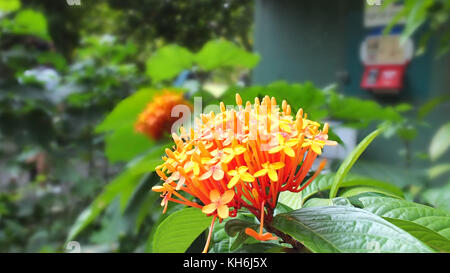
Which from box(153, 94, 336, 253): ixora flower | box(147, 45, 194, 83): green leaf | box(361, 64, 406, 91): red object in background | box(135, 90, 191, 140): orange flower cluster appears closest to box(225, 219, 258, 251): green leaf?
box(153, 94, 336, 253): ixora flower

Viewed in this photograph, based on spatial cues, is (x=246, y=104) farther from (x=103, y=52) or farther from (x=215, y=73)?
(x=103, y=52)

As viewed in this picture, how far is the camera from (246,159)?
124 millimetres

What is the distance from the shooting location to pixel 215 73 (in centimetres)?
33

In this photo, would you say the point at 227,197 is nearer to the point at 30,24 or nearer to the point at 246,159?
the point at 246,159

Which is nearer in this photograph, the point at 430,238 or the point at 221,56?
the point at 430,238

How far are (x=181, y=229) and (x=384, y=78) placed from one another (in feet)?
2.46

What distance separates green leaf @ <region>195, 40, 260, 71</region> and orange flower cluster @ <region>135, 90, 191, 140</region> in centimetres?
5

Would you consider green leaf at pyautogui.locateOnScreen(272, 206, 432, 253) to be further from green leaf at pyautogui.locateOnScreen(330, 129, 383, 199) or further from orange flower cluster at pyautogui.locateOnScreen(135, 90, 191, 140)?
orange flower cluster at pyautogui.locateOnScreen(135, 90, 191, 140)

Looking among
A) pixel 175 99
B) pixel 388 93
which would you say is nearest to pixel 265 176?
pixel 175 99

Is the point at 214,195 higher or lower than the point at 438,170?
higher

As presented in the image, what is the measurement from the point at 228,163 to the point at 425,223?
8 centimetres

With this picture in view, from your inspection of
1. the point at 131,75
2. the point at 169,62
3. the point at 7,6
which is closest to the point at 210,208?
the point at 169,62

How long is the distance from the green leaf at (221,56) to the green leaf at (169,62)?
0.02 m
